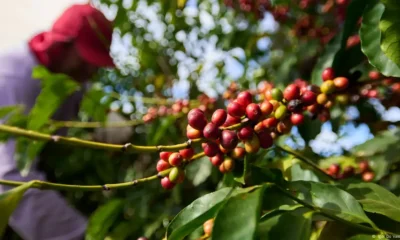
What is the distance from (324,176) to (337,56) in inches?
9.7

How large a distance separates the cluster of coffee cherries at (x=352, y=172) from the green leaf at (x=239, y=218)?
2.25 feet

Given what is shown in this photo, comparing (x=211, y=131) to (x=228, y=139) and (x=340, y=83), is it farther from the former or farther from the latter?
(x=340, y=83)

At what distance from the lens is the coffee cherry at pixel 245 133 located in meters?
0.67

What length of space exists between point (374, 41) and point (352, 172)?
23.2 inches

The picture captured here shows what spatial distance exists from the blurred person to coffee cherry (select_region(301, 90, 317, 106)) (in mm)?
1200

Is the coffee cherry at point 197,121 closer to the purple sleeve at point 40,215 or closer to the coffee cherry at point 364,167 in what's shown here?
the coffee cherry at point 364,167

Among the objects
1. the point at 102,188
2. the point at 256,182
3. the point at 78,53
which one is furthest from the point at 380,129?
the point at 78,53

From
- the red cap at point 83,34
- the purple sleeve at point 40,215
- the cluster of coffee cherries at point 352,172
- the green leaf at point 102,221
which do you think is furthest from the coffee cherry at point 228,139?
the red cap at point 83,34

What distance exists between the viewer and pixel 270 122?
71 centimetres

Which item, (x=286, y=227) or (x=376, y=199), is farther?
(x=376, y=199)

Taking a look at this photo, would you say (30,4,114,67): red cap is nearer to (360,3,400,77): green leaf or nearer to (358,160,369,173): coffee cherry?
(358,160,369,173): coffee cherry

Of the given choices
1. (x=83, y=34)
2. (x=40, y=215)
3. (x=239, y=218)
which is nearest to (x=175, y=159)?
(x=239, y=218)

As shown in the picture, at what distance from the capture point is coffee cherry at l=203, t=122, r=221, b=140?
0.64 meters

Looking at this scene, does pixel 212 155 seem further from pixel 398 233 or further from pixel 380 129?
pixel 380 129
